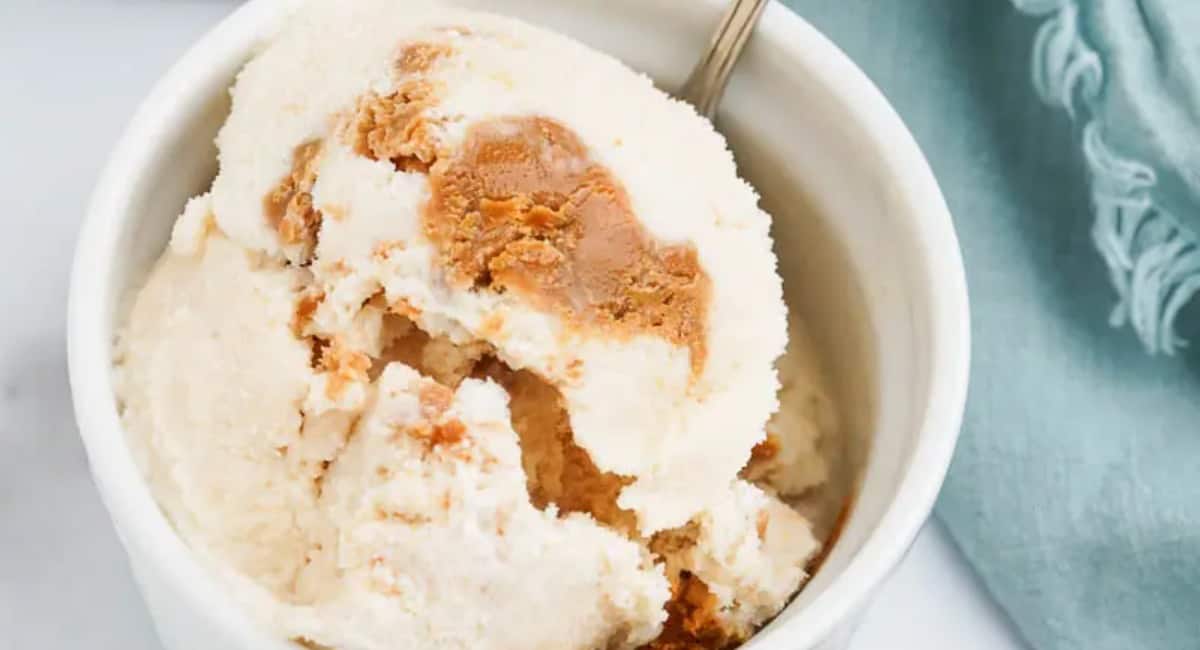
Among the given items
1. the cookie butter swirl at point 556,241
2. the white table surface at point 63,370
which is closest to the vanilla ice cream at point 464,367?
the cookie butter swirl at point 556,241

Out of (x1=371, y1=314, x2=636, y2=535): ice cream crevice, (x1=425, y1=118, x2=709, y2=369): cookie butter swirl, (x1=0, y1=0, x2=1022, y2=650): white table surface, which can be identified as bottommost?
(x1=0, y1=0, x2=1022, y2=650): white table surface

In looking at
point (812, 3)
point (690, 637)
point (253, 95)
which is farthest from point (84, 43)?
point (690, 637)

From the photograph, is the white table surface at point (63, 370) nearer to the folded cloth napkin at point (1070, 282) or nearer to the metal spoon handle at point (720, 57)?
the folded cloth napkin at point (1070, 282)

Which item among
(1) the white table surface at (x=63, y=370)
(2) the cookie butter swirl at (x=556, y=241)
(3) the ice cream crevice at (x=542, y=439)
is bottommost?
(1) the white table surface at (x=63, y=370)

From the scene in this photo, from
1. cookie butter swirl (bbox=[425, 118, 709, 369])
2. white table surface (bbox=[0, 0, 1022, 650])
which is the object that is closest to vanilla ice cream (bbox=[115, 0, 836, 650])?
cookie butter swirl (bbox=[425, 118, 709, 369])

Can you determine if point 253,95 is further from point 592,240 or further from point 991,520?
point 991,520

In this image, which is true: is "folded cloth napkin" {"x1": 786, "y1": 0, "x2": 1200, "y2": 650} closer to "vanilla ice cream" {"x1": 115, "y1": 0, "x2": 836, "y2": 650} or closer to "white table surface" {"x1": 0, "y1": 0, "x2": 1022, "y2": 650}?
"white table surface" {"x1": 0, "y1": 0, "x2": 1022, "y2": 650}
